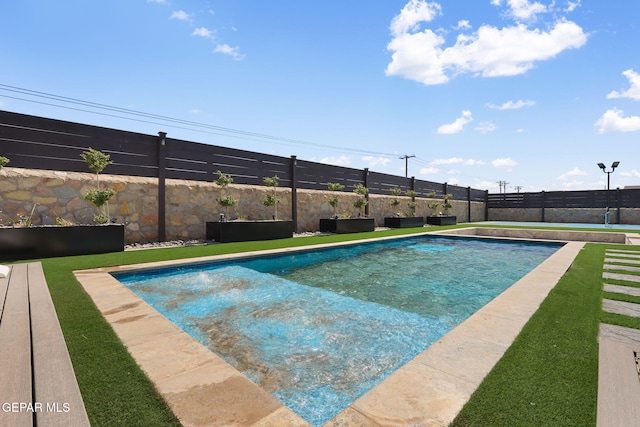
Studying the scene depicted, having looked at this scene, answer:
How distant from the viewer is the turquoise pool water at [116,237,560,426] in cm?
245

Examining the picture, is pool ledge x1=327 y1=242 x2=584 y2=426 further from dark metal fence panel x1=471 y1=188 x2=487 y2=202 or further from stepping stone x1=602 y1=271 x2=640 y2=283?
dark metal fence panel x1=471 y1=188 x2=487 y2=202

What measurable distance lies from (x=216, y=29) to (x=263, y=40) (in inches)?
62.7

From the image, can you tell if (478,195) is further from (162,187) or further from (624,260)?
(162,187)

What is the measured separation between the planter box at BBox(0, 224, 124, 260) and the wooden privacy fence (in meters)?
1.91

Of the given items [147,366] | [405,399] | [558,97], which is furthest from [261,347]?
[558,97]

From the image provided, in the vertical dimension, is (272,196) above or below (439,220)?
above

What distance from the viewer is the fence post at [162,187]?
9.34m

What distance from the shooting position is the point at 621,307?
3.25 metres

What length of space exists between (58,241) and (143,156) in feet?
12.1

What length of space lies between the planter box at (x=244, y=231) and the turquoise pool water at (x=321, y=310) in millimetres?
2927

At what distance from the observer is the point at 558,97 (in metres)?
11.5

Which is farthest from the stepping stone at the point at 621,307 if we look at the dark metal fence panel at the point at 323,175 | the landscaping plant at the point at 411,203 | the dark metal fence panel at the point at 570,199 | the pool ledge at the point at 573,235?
the dark metal fence panel at the point at 570,199

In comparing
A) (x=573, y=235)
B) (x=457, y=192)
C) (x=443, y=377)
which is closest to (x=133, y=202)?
(x=443, y=377)

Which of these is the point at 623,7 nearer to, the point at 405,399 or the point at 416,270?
the point at 416,270
